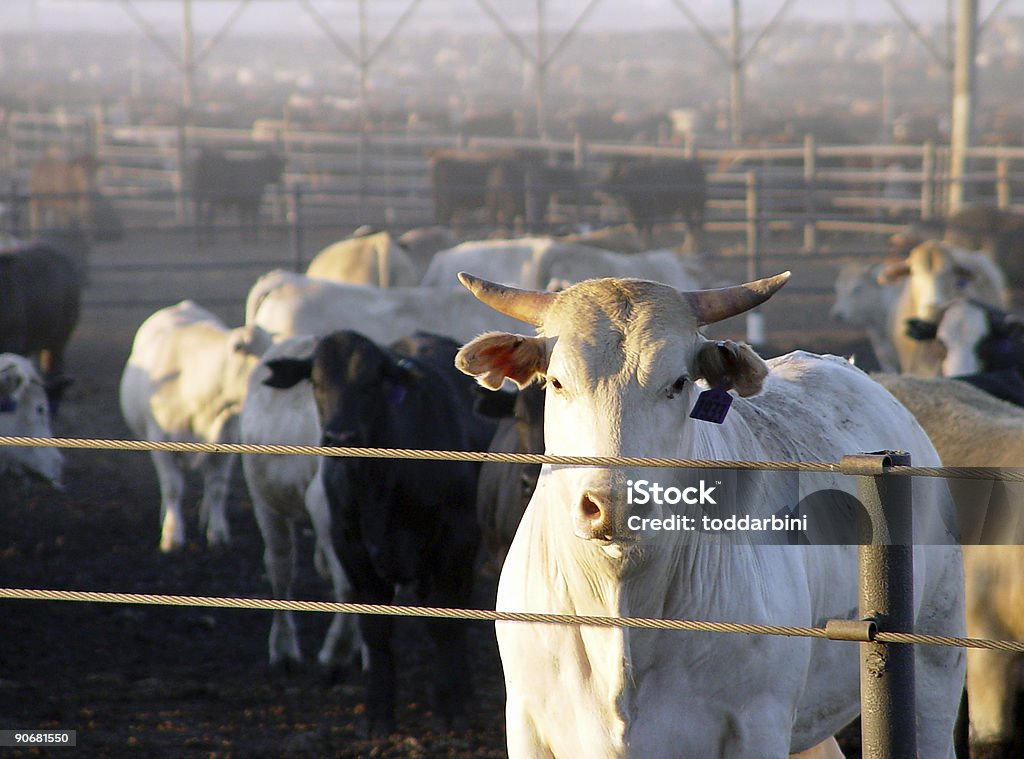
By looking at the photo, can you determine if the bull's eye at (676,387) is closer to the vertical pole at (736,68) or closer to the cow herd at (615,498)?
the cow herd at (615,498)

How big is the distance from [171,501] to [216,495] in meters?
0.24

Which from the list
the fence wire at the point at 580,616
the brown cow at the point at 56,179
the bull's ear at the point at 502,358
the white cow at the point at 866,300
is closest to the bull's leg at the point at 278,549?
the bull's ear at the point at 502,358

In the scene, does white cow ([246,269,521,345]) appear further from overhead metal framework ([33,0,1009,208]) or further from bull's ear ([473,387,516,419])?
overhead metal framework ([33,0,1009,208])

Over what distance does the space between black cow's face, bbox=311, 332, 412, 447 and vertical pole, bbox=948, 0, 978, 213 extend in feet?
38.9

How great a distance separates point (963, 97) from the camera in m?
16.7

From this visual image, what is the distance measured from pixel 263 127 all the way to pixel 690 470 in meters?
33.7

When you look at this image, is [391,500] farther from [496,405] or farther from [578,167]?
[578,167]

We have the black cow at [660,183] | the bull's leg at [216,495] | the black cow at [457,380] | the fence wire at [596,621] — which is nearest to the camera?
the fence wire at [596,621]

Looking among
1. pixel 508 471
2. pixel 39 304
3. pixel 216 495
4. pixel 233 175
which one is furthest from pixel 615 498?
pixel 233 175

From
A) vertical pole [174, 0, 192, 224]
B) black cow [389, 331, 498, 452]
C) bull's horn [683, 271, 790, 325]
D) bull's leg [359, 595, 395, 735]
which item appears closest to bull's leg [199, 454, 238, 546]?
black cow [389, 331, 498, 452]

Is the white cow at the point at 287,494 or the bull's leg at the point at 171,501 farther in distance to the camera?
the bull's leg at the point at 171,501

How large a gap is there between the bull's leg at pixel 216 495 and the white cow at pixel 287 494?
0.88 metres

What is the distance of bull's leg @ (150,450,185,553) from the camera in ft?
23.7

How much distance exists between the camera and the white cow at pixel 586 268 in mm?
10930
